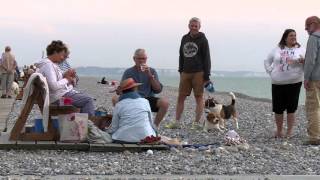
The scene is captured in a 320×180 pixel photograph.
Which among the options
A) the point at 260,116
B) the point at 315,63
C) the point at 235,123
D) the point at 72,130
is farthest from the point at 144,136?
the point at 260,116

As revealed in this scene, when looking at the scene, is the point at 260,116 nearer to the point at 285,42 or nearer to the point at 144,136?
the point at 285,42

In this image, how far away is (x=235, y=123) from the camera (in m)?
11.3

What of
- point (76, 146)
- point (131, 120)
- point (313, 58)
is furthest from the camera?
point (313, 58)

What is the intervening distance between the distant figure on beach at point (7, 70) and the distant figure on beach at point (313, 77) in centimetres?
1148

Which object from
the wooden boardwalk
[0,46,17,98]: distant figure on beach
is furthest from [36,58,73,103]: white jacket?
[0,46,17,98]: distant figure on beach

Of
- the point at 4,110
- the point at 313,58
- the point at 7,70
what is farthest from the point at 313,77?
the point at 7,70

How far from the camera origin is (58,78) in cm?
810

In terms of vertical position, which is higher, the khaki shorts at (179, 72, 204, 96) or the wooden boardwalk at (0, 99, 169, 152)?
the khaki shorts at (179, 72, 204, 96)

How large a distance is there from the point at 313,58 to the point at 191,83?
2.62 metres

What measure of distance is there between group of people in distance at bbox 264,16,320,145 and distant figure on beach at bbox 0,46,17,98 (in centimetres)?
1067

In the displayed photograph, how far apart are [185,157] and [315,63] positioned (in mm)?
2524

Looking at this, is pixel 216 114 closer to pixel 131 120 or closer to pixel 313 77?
pixel 313 77

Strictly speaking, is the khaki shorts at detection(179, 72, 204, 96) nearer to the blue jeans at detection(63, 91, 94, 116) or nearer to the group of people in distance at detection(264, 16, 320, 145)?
the group of people in distance at detection(264, 16, 320, 145)

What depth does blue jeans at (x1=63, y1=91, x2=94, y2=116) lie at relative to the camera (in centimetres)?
815
